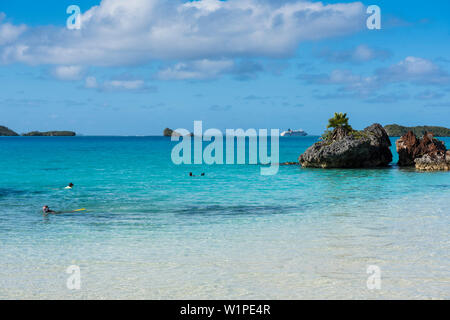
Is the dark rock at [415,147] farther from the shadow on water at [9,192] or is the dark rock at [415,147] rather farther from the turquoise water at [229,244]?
the shadow on water at [9,192]

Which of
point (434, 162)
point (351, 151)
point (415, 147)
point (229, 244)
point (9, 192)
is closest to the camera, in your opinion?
point (229, 244)

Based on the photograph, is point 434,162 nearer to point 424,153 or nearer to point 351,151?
point 424,153

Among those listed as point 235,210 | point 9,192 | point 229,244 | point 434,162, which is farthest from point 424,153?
point 9,192

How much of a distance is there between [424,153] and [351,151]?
6.68m

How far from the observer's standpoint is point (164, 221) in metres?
18.1

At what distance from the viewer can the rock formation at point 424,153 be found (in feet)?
131

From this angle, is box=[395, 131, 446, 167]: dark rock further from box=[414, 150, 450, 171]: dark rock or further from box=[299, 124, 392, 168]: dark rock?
box=[299, 124, 392, 168]: dark rock

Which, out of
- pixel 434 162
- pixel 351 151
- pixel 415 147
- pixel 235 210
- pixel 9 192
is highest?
pixel 415 147

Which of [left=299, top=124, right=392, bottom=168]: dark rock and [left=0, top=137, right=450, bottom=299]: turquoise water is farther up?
[left=299, top=124, right=392, bottom=168]: dark rock

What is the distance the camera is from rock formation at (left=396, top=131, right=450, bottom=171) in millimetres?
39781

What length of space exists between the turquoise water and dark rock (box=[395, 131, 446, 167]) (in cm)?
1534

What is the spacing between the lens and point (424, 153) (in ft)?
140

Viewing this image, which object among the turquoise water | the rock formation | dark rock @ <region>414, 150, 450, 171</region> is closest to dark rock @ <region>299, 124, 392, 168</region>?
the rock formation

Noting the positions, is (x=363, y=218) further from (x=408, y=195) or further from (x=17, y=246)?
(x=17, y=246)
